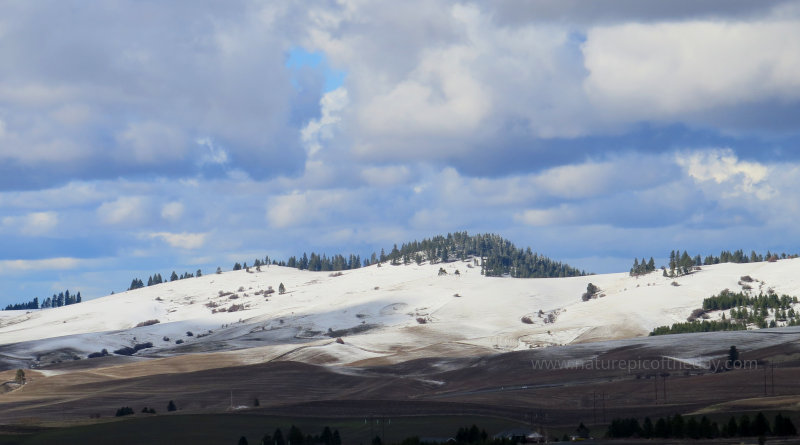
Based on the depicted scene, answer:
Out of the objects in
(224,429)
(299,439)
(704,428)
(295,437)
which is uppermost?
(704,428)

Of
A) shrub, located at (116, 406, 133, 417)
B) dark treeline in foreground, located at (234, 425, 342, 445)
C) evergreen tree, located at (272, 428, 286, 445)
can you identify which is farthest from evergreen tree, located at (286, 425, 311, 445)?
shrub, located at (116, 406, 133, 417)

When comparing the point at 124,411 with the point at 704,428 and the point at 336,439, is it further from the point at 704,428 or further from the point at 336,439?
the point at 704,428

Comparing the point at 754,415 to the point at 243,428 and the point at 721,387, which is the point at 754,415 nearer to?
the point at 721,387

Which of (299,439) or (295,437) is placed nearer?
(299,439)

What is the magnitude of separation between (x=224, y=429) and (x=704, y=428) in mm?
65280

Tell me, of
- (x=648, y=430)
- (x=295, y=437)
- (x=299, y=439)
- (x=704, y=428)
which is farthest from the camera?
(x=295, y=437)

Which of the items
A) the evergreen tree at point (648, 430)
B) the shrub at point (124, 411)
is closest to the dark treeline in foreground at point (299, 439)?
the evergreen tree at point (648, 430)

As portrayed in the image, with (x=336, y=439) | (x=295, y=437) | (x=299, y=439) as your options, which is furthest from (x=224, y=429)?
(x=336, y=439)

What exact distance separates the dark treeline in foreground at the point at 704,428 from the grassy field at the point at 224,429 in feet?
65.3

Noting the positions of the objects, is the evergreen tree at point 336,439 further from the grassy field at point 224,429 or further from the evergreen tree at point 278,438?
the evergreen tree at point 278,438

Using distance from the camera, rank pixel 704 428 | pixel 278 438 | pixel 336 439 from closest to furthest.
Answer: pixel 704 428
pixel 336 439
pixel 278 438

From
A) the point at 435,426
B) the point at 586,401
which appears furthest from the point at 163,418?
the point at 586,401

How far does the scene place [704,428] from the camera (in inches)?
5113

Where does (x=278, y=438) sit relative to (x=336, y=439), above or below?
above
